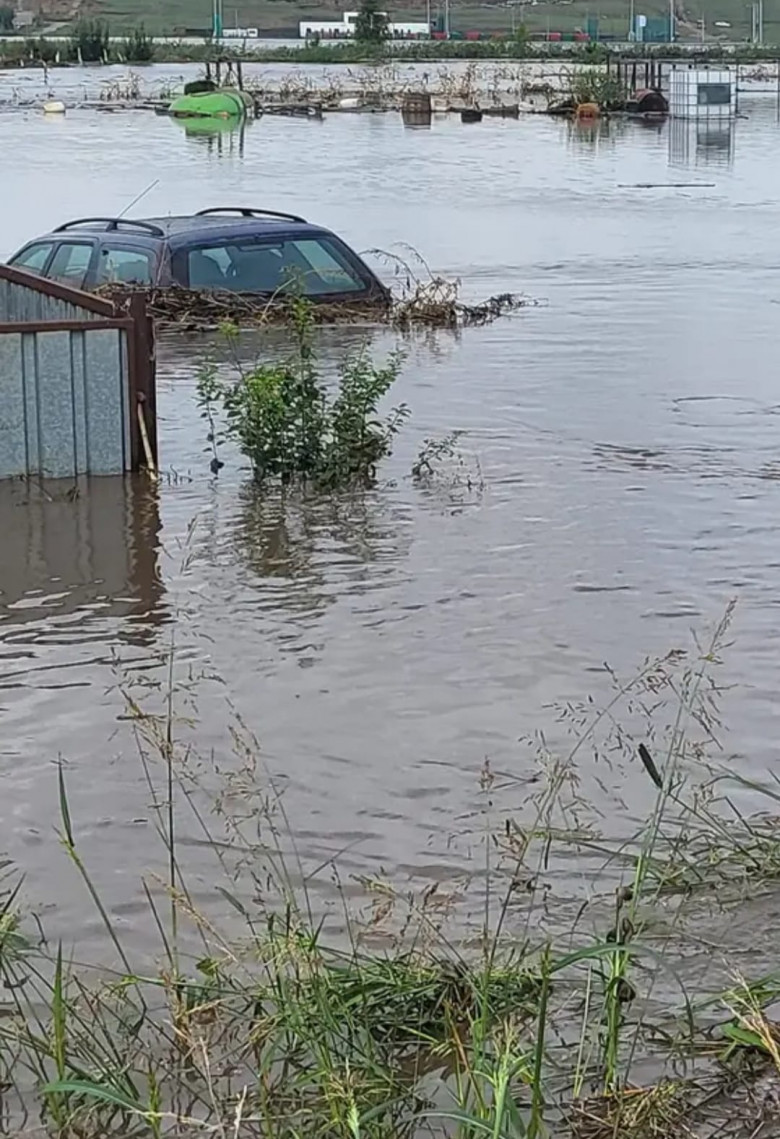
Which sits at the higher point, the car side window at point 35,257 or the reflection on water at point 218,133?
the reflection on water at point 218,133

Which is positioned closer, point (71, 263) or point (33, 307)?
point (33, 307)

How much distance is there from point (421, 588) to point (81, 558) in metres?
1.94

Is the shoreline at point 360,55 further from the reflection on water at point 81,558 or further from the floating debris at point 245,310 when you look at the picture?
the reflection on water at point 81,558

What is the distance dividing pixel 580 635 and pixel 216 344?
7.71 m

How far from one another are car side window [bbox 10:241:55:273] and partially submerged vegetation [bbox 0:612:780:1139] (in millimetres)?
10737

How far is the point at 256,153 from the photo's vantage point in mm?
47438

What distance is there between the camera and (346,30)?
172000 millimetres

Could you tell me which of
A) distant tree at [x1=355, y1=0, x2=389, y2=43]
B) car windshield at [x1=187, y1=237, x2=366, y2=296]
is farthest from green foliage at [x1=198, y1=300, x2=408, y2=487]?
distant tree at [x1=355, y1=0, x2=389, y2=43]

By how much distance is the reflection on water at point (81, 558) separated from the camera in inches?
342

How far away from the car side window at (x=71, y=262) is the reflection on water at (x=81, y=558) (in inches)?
199

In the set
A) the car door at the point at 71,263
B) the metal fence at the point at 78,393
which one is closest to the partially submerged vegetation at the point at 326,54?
the car door at the point at 71,263

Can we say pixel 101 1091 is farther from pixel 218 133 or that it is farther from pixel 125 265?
pixel 218 133

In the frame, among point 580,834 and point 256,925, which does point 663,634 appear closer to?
point 580,834

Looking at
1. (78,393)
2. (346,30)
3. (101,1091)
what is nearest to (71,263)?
(78,393)
